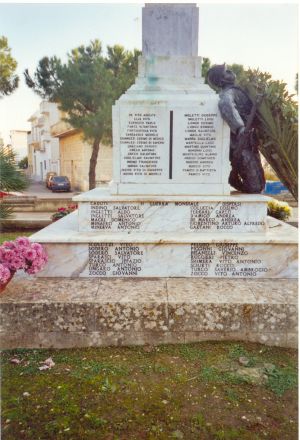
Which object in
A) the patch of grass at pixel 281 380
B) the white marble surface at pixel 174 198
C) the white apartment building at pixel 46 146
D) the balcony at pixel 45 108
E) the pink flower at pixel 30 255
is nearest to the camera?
the patch of grass at pixel 281 380

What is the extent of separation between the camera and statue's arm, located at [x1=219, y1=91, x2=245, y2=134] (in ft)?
15.0

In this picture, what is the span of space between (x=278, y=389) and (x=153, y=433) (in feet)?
3.44

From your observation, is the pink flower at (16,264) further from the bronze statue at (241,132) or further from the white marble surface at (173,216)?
the bronze statue at (241,132)

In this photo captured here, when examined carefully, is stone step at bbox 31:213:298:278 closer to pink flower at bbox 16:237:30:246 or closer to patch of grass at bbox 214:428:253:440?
pink flower at bbox 16:237:30:246

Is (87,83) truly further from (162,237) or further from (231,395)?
(231,395)

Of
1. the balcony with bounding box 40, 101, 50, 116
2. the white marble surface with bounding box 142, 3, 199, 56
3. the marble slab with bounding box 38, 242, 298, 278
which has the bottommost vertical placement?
the marble slab with bounding box 38, 242, 298, 278

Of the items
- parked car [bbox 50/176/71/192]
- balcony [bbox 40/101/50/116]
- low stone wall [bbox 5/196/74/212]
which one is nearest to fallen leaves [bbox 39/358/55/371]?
low stone wall [bbox 5/196/74/212]

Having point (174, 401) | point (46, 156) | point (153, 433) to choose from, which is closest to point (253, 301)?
point (174, 401)

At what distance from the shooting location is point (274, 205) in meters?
8.99

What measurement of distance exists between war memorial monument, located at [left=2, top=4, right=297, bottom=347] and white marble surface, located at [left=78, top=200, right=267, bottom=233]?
0.01 m

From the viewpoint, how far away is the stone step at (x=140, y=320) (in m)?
3.50

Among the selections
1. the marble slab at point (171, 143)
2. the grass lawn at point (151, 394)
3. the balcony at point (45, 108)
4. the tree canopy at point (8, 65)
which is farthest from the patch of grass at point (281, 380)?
the balcony at point (45, 108)

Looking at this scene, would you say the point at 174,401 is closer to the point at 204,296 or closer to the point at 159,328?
the point at 159,328

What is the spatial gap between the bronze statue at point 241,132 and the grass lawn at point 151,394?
7.66 ft
